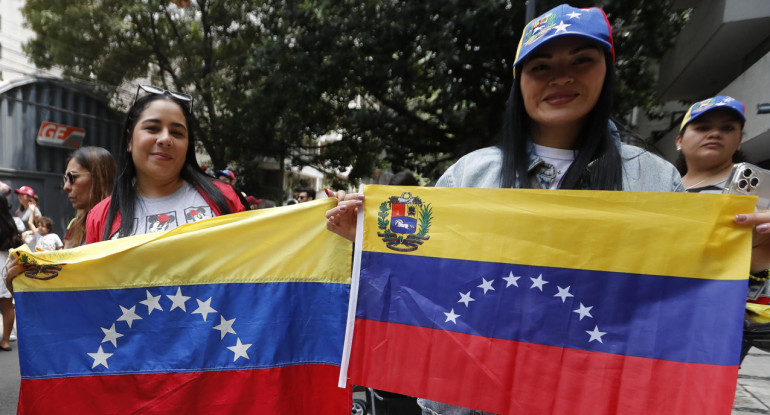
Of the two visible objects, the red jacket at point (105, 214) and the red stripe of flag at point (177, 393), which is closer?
the red stripe of flag at point (177, 393)

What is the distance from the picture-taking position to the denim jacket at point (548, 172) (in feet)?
4.89

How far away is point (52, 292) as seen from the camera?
1915 mm

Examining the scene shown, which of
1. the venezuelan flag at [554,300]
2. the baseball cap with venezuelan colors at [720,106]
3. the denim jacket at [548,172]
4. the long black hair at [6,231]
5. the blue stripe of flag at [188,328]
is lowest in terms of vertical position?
the long black hair at [6,231]

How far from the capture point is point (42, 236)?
6934 mm

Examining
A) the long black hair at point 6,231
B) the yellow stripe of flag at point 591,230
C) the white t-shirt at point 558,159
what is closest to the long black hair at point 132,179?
the yellow stripe of flag at point 591,230

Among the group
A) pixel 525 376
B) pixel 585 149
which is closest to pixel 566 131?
pixel 585 149

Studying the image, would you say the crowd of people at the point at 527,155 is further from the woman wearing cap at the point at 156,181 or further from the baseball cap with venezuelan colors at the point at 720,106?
the baseball cap with venezuelan colors at the point at 720,106

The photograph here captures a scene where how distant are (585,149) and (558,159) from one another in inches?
3.9

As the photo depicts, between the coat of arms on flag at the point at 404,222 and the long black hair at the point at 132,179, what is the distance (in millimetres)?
881

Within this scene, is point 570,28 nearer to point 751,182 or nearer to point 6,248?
point 751,182

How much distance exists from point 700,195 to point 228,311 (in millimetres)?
1803

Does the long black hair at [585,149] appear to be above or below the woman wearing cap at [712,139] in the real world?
below

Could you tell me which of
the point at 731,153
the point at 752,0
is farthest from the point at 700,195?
the point at 752,0

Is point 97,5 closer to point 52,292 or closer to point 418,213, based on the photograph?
point 52,292
